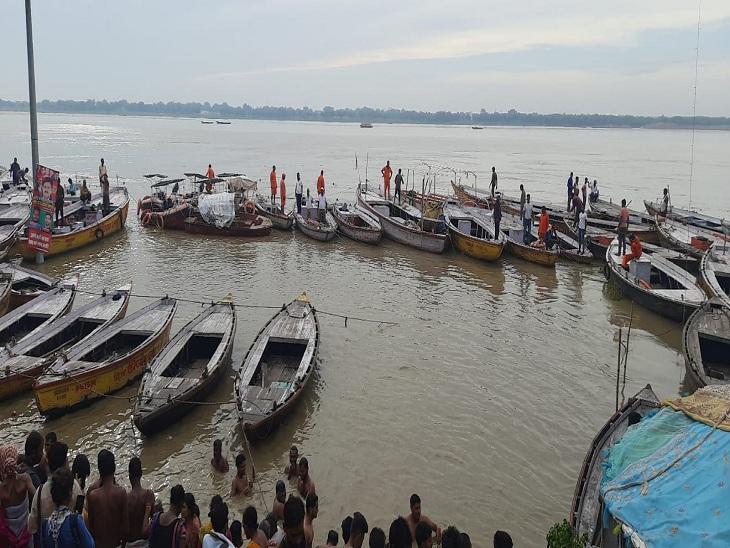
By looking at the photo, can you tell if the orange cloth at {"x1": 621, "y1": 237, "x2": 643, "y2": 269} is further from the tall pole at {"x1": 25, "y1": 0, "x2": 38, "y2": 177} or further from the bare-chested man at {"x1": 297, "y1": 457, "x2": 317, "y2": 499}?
the tall pole at {"x1": 25, "y1": 0, "x2": 38, "y2": 177}

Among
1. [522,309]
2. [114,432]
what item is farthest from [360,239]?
[114,432]

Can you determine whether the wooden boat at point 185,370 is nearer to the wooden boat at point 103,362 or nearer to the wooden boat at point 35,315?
the wooden boat at point 103,362

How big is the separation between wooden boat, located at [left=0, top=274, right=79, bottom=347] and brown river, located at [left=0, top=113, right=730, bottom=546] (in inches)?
94.8

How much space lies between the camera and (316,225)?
25750 millimetres

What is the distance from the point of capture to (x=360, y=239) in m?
24.9

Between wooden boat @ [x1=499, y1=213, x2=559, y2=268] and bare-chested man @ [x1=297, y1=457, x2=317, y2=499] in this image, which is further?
wooden boat @ [x1=499, y1=213, x2=559, y2=268]

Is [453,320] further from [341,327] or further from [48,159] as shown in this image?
[48,159]

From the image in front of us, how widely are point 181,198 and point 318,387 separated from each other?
20078mm

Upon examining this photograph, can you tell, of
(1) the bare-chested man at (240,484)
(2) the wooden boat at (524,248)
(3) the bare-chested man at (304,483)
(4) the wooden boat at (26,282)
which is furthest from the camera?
(2) the wooden boat at (524,248)

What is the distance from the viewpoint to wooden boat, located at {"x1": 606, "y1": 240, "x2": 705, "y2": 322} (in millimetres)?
15922

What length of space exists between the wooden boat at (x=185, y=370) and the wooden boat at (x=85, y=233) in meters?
10.1

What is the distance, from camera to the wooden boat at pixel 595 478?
6604 mm

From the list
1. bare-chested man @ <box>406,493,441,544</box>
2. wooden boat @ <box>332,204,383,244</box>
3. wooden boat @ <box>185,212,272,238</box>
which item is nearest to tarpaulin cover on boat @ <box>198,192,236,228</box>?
wooden boat @ <box>185,212,272,238</box>

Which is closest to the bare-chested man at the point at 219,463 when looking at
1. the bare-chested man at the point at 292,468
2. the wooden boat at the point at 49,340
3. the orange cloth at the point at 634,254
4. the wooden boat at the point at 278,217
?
the bare-chested man at the point at 292,468
